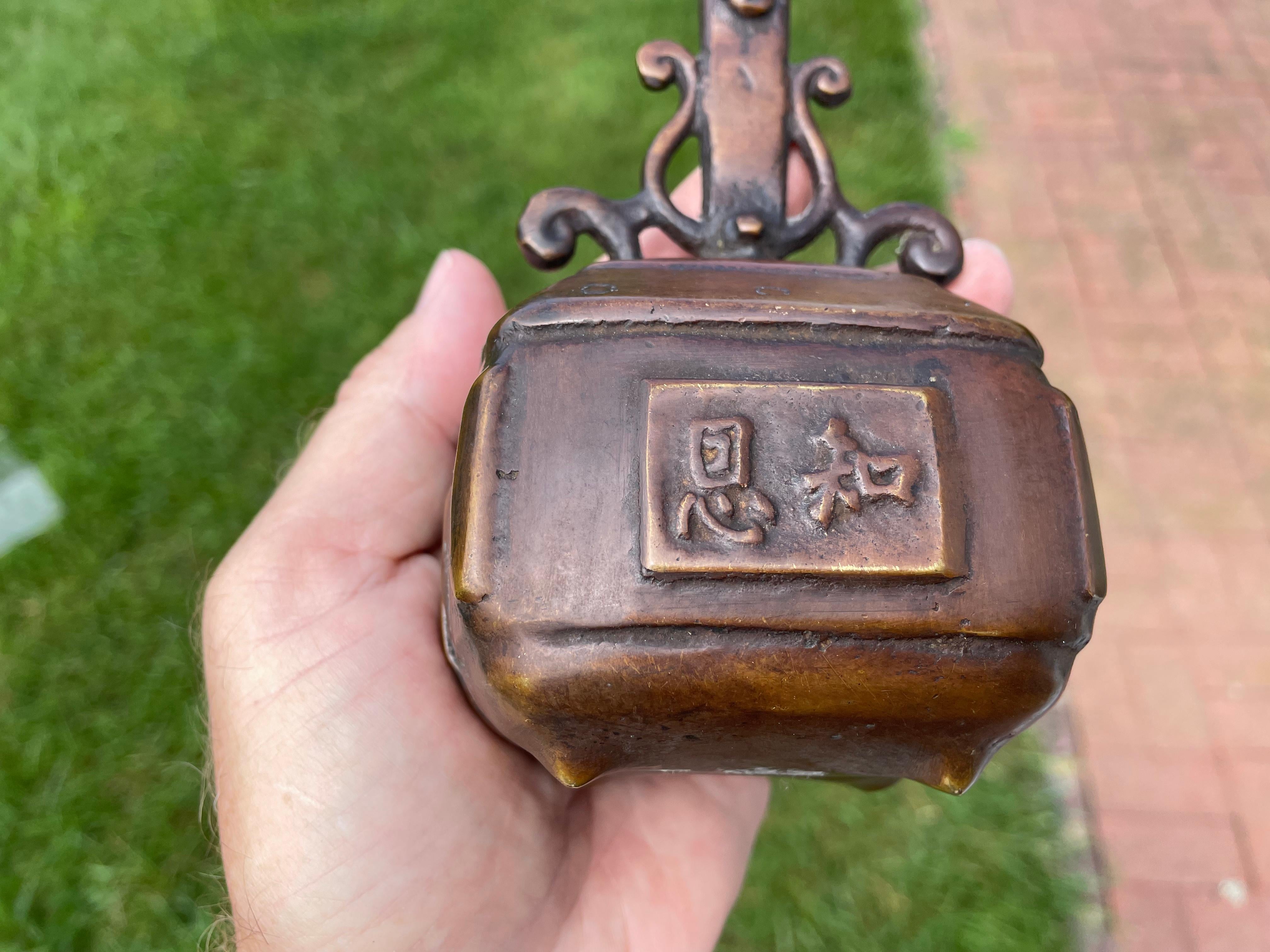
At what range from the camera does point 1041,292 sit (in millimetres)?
2580

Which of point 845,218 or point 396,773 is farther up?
point 845,218

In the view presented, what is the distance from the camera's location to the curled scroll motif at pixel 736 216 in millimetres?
1090

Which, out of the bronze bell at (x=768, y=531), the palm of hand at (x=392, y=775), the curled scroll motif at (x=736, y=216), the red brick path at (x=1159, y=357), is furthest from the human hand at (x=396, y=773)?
the red brick path at (x=1159, y=357)

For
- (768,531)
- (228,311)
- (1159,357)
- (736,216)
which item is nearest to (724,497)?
(768,531)

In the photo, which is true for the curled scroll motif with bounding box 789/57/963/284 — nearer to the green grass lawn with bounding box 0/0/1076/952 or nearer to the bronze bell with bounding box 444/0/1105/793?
the bronze bell with bounding box 444/0/1105/793

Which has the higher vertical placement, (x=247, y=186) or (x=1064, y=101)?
(x=247, y=186)

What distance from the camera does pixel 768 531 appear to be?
765 millimetres

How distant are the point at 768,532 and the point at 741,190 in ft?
1.72

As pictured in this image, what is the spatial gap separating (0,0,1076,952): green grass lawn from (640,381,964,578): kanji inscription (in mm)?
1083

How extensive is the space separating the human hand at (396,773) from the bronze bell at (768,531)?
0.86 feet

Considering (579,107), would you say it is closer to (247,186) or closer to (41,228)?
(247,186)

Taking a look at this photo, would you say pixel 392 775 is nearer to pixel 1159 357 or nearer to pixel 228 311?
pixel 228 311

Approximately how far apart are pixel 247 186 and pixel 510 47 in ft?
2.92

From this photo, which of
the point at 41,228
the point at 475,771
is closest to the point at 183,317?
the point at 41,228
